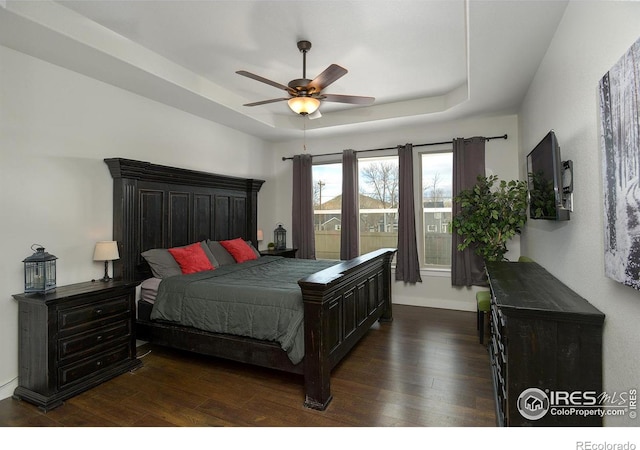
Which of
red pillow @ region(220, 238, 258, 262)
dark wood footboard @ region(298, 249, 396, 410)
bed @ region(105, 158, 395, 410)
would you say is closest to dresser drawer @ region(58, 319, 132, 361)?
bed @ region(105, 158, 395, 410)

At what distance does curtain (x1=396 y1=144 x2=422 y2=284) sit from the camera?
4.88m

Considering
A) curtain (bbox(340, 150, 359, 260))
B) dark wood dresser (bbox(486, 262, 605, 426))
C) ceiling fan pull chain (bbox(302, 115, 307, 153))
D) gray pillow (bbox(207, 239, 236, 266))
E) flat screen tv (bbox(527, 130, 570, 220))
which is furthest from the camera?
curtain (bbox(340, 150, 359, 260))

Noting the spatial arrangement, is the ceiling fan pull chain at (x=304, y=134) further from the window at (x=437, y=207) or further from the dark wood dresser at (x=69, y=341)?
the dark wood dresser at (x=69, y=341)

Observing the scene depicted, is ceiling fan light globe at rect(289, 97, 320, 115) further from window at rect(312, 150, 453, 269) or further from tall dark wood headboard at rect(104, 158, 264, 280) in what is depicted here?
window at rect(312, 150, 453, 269)

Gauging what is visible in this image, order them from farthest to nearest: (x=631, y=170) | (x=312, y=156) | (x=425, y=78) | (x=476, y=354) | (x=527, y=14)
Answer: (x=312, y=156)
(x=425, y=78)
(x=476, y=354)
(x=527, y=14)
(x=631, y=170)

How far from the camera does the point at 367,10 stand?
2.55 m

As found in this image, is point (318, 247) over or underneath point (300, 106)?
underneath

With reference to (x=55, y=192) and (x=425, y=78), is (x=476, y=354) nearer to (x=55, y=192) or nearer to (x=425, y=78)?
(x=425, y=78)

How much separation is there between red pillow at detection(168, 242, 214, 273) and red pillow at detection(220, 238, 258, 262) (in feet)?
1.89

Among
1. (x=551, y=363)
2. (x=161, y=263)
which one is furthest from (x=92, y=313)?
(x=551, y=363)

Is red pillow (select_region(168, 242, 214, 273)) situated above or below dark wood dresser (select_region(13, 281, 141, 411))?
above

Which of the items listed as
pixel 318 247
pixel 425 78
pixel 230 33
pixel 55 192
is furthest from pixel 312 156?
pixel 55 192
